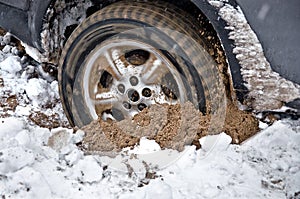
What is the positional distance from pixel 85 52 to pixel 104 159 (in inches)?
27.4

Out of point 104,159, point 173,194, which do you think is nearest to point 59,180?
point 104,159

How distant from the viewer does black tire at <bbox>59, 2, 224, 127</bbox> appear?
247 centimetres

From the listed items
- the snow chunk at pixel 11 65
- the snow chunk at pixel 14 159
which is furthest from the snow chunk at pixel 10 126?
the snow chunk at pixel 11 65

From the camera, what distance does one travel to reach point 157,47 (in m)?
2.52

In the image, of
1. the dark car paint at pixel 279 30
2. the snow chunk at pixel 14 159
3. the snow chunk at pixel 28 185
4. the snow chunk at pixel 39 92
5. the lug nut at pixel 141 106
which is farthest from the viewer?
the snow chunk at pixel 39 92

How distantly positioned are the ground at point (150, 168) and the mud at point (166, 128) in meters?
0.06

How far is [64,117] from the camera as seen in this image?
130 inches

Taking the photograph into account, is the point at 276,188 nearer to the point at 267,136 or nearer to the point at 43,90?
the point at 267,136

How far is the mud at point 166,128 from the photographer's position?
2.70 meters

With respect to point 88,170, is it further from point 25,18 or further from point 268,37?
point 268,37

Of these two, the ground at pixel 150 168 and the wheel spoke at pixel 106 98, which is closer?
the ground at pixel 150 168

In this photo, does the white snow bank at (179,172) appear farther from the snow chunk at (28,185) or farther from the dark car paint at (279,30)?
the dark car paint at (279,30)

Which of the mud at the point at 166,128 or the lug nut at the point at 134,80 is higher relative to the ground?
the lug nut at the point at 134,80

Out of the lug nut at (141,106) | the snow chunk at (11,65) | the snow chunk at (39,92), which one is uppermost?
the snow chunk at (11,65)
